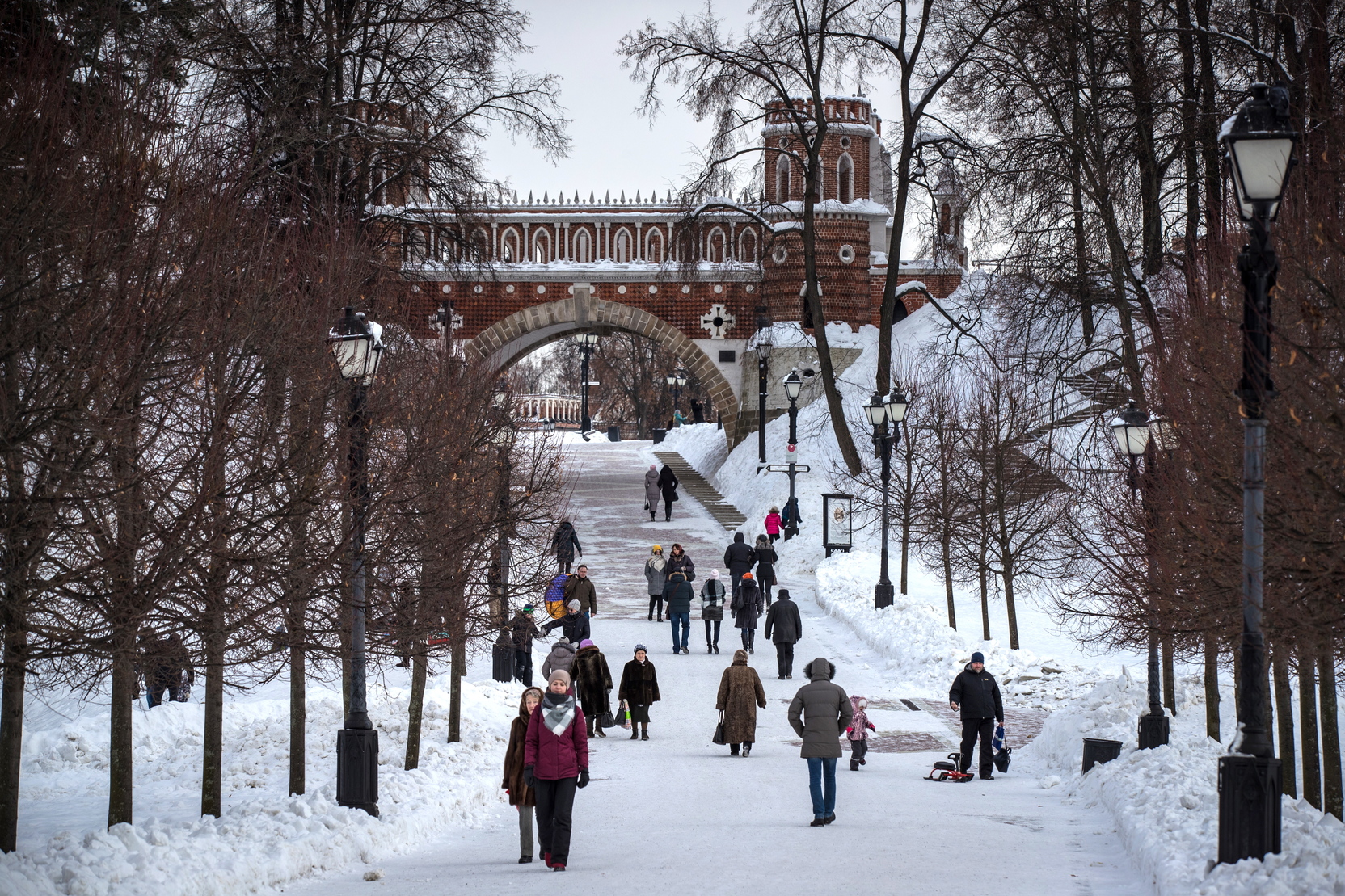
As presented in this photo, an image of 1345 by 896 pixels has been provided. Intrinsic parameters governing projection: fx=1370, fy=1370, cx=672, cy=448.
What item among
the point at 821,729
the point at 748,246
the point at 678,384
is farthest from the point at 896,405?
the point at 678,384

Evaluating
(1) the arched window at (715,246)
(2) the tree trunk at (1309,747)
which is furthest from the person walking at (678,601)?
(1) the arched window at (715,246)

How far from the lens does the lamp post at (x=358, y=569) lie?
9.73 m

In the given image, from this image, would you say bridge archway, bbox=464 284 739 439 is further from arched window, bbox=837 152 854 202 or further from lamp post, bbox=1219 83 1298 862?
lamp post, bbox=1219 83 1298 862

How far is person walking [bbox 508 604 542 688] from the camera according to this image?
1479 cm

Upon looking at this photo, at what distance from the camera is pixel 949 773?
12.4 m

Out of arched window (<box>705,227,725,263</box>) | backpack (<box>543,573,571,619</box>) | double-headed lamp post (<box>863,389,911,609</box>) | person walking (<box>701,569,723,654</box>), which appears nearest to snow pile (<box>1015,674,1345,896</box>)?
person walking (<box>701,569,723,654</box>)

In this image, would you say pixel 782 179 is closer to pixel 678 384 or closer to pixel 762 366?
pixel 762 366

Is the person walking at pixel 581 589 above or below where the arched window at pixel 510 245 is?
below

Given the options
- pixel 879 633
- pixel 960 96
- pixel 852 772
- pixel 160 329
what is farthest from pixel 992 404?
pixel 160 329

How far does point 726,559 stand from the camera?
75.2ft

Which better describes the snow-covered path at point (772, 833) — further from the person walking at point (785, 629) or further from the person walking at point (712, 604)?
the person walking at point (712, 604)

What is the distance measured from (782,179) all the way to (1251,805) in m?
37.2

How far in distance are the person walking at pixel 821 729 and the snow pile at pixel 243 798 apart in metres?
2.78

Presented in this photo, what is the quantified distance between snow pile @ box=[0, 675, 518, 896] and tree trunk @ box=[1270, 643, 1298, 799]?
6.25 m
